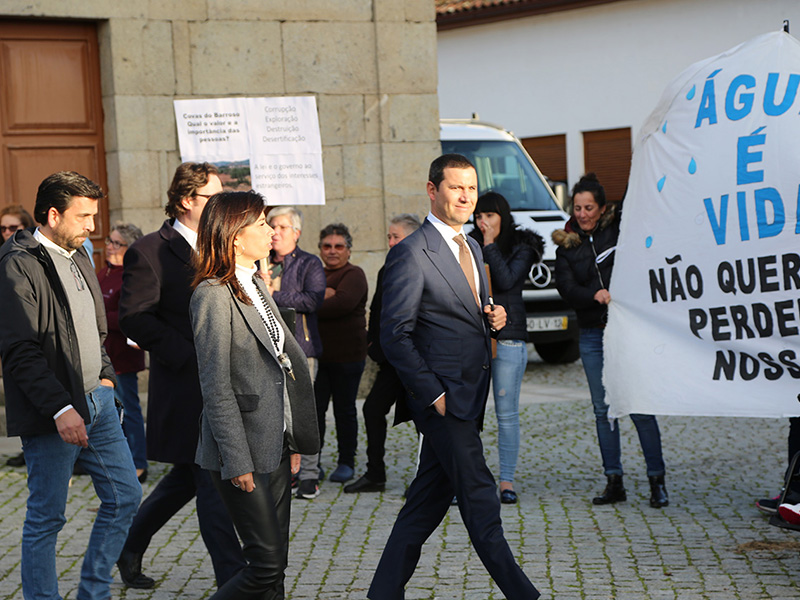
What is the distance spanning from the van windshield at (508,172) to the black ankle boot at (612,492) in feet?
22.4

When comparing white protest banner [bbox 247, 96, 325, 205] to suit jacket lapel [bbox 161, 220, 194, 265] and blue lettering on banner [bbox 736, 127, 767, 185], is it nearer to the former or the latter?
suit jacket lapel [bbox 161, 220, 194, 265]

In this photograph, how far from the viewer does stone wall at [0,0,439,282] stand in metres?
10.2

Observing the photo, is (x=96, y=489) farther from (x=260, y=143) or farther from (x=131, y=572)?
(x=260, y=143)

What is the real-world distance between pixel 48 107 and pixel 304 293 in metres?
4.08

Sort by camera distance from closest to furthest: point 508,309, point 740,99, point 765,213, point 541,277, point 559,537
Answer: point 765,213, point 740,99, point 559,537, point 508,309, point 541,277

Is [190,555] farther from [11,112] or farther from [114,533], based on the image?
[11,112]

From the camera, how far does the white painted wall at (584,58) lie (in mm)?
25125

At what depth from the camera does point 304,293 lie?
743cm

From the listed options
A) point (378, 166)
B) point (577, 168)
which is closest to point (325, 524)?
point (378, 166)

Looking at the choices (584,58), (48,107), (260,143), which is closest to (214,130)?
(260,143)

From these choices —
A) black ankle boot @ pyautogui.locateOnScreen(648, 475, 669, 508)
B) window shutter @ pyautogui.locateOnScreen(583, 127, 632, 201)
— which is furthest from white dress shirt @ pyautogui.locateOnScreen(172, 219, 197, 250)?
window shutter @ pyautogui.locateOnScreen(583, 127, 632, 201)

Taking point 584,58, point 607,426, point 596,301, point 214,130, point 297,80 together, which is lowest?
point 607,426

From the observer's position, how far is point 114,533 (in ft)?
15.7

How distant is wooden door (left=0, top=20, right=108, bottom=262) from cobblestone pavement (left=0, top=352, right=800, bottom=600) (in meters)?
2.98
